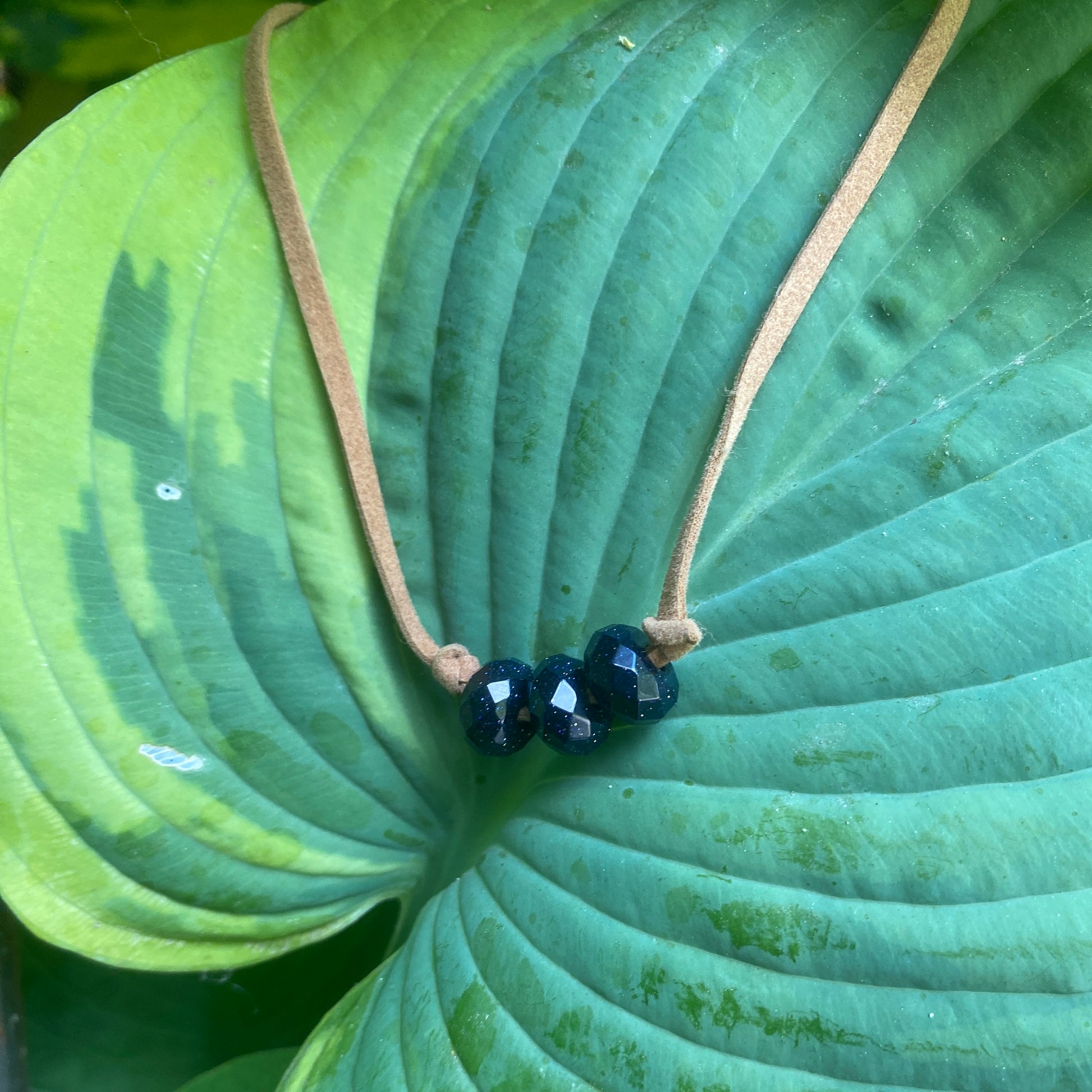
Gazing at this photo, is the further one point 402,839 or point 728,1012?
point 402,839

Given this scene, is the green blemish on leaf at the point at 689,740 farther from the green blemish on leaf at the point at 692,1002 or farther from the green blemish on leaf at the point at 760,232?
the green blemish on leaf at the point at 760,232

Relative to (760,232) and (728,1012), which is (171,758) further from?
(760,232)

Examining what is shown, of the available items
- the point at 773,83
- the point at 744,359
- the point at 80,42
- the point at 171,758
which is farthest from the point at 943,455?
the point at 80,42

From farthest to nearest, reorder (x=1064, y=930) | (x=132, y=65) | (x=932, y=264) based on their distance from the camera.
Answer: (x=132, y=65), (x=932, y=264), (x=1064, y=930)

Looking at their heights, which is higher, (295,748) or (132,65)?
(132,65)

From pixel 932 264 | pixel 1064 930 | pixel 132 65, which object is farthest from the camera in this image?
pixel 132 65

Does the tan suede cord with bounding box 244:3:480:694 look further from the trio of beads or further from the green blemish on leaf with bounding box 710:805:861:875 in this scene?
the green blemish on leaf with bounding box 710:805:861:875

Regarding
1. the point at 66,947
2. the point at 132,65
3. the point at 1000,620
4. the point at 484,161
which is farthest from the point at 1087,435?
the point at 132,65

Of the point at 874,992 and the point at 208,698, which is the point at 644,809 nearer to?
the point at 874,992
